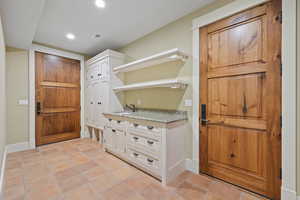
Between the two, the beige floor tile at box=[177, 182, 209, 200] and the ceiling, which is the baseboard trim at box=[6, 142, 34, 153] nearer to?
the ceiling

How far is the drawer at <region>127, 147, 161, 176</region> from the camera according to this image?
195 centimetres

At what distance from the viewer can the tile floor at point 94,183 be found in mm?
1625

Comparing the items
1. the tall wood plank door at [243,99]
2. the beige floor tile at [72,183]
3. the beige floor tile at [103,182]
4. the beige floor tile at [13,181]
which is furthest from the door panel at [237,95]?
the beige floor tile at [13,181]

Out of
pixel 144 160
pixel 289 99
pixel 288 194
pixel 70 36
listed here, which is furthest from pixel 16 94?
pixel 288 194

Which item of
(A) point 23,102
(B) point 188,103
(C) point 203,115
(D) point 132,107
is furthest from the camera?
(D) point 132,107

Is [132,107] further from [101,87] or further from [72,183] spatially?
[72,183]

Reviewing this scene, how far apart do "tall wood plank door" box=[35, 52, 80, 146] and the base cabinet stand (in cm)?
218

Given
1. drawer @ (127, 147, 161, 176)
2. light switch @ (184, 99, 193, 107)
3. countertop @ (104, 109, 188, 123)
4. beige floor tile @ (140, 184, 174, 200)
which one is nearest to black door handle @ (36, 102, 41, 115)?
countertop @ (104, 109, 188, 123)

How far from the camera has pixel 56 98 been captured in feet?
11.9

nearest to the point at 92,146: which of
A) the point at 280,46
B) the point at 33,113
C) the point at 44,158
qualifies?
the point at 44,158

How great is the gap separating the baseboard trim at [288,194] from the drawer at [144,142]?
1441 mm

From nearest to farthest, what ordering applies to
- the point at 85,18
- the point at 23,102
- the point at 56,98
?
the point at 85,18
the point at 23,102
the point at 56,98

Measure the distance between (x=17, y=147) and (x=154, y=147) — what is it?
11.0ft

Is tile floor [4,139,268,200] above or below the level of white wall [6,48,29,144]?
below
